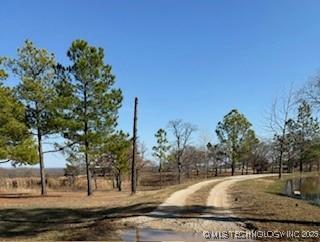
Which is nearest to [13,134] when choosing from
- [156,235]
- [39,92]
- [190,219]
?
[39,92]

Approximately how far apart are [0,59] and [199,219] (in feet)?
67.1

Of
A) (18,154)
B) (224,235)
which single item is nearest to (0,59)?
(18,154)

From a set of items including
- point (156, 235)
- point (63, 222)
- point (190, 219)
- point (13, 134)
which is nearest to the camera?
point (156, 235)

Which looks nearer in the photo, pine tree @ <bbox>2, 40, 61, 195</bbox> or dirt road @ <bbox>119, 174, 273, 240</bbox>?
dirt road @ <bbox>119, 174, 273, 240</bbox>

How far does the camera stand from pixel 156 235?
11.3 meters

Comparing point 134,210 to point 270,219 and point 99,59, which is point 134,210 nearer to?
point 270,219

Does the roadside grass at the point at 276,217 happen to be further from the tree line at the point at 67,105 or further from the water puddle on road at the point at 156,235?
the tree line at the point at 67,105

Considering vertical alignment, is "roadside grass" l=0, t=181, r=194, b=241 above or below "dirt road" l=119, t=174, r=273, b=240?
below

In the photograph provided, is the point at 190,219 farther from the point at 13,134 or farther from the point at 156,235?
the point at 13,134

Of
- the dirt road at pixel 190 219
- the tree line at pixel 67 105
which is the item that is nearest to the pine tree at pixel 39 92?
the tree line at pixel 67 105

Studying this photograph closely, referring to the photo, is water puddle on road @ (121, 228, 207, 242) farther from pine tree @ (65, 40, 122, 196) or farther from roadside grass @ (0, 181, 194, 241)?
pine tree @ (65, 40, 122, 196)

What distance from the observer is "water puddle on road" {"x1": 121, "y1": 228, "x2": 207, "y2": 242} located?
424 inches

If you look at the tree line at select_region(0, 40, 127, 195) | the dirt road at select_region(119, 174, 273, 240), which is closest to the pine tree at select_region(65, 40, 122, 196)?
the tree line at select_region(0, 40, 127, 195)

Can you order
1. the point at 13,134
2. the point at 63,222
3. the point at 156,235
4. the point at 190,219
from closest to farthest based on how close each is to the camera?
the point at 156,235
the point at 190,219
the point at 63,222
the point at 13,134
